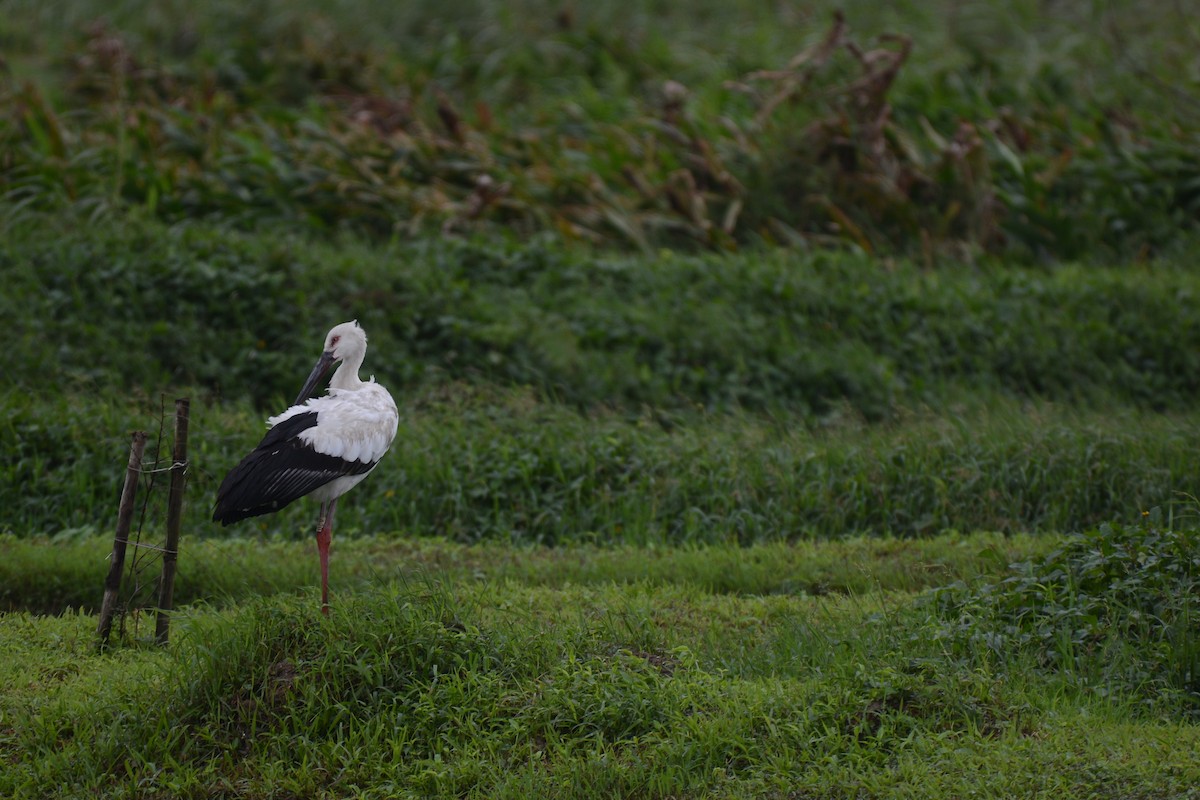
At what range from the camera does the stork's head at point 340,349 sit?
20.6 feet

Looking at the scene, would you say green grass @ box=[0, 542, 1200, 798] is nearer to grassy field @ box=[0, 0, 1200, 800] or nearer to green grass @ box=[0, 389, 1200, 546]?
grassy field @ box=[0, 0, 1200, 800]

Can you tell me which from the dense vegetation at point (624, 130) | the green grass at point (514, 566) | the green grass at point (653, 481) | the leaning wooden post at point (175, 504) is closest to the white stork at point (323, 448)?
the leaning wooden post at point (175, 504)

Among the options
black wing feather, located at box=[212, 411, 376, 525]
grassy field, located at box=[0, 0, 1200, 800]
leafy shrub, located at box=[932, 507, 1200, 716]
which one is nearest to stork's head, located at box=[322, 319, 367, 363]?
black wing feather, located at box=[212, 411, 376, 525]

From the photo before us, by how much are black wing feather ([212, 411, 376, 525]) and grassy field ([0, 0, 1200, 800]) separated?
42 centimetres

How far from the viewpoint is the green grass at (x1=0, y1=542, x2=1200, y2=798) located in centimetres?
482

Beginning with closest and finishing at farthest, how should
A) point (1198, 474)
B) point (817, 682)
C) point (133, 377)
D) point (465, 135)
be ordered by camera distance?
point (817, 682) → point (1198, 474) → point (133, 377) → point (465, 135)

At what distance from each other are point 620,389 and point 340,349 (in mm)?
3930

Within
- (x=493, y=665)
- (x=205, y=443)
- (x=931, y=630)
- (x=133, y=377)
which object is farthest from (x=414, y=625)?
(x=133, y=377)

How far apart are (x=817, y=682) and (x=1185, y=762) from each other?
4.63ft

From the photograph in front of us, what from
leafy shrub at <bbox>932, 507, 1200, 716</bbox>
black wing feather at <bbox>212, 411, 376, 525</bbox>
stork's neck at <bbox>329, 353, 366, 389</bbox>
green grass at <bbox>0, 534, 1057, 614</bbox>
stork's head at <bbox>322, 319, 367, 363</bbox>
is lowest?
green grass at <bbox>0, 534, 1057, 614</bbox>

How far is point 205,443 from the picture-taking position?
28.0 feet

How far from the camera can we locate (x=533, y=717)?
5145mm

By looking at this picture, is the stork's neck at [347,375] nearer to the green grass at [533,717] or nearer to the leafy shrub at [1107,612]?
the green grass at [533,717]

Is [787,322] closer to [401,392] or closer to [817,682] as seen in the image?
[401,392]
